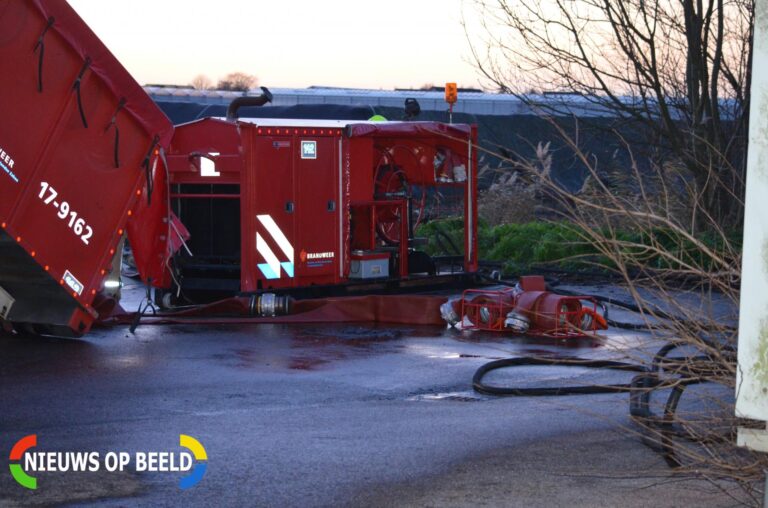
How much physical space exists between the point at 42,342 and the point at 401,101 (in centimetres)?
3161

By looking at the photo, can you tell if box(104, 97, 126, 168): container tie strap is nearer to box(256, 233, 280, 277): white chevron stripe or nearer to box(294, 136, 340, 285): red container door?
box(256, 233, 280, 277): white chevron stripe

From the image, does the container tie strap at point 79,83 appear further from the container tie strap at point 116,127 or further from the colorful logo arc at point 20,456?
the colorful logo arc at point 20,456

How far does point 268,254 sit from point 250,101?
1899 mm

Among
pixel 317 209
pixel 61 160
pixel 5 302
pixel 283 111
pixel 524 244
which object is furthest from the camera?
pixel 283 111

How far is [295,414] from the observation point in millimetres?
8203

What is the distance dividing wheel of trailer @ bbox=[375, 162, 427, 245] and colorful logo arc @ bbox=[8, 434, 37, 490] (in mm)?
8313

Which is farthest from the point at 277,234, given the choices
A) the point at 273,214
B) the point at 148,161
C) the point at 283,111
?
the point at 283,111

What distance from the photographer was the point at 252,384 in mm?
9406

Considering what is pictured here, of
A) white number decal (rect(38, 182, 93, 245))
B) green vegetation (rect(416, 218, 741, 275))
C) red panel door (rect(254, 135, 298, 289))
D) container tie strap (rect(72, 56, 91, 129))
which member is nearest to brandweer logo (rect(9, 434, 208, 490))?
white number decal (rect(38, 182, 93, 245))

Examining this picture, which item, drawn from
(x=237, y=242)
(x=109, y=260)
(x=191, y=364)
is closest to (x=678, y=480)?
(x=191, y=364)

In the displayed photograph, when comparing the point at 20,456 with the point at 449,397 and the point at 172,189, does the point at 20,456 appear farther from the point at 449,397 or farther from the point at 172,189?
the point at 172,189

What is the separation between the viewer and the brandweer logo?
653cm

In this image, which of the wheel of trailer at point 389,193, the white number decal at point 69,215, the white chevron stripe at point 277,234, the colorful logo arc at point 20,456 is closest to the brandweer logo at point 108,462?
the colorful logo arc at point 20,456

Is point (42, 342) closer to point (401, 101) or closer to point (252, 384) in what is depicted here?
point (252, 384)
